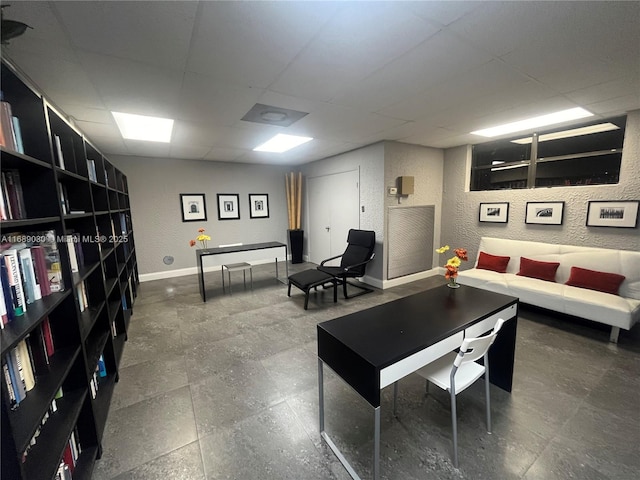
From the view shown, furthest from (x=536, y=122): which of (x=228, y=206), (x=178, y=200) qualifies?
(x=178, y=200)

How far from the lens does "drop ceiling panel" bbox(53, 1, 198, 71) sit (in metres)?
1.27

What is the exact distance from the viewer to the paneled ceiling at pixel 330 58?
135 centimetres

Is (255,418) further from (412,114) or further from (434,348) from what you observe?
(412,114)

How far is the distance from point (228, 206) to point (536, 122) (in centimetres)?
548

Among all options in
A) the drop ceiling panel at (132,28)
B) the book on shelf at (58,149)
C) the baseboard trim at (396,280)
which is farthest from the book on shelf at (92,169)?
the baseboard trim at (396,280)

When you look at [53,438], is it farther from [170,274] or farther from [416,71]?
[170,274]

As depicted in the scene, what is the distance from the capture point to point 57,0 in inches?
47.5

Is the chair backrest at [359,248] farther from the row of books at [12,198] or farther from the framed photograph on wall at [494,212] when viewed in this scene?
the row of books at [12,198]

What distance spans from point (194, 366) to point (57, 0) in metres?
2.59

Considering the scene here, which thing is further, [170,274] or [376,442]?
[170,274]

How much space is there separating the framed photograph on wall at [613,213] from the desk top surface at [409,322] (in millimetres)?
2520

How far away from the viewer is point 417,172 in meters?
4.56

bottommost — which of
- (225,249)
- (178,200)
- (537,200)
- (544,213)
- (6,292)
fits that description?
(225,249)

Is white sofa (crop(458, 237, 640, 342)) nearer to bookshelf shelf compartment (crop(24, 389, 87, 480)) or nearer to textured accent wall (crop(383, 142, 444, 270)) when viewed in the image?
textured accent wall (crop(383, 142, 444, 270))
